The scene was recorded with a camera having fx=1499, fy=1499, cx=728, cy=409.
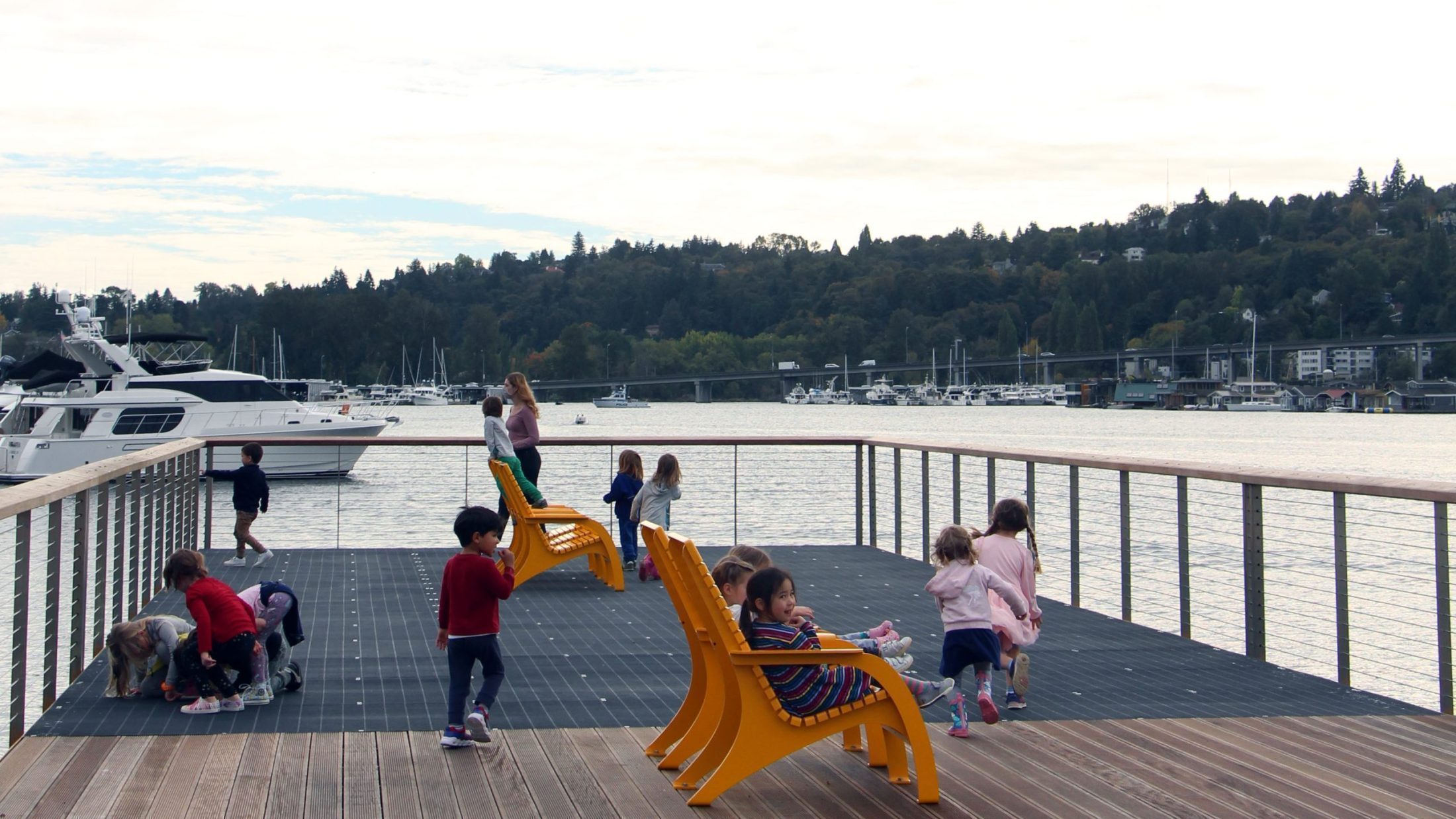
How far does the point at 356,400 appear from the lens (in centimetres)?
10806

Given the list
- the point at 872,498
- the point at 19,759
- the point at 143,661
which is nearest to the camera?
the point at 19,759

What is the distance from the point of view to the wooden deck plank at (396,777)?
14.9ft

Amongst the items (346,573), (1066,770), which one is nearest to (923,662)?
(1066,770)

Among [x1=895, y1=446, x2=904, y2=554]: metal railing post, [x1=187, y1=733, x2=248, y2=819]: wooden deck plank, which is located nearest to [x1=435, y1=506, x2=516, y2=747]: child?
[x1=187, y1=733, x2=248, y2=819]: wooden deck plank

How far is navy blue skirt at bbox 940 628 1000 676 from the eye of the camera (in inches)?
220

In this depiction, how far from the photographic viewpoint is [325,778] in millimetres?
4887

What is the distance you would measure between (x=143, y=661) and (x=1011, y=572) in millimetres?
3568

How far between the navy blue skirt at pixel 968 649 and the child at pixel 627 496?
5488 mm

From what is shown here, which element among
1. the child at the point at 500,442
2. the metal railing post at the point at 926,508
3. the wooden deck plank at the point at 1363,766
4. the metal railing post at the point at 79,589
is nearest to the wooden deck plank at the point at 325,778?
the metal railing post at the point at 79,589

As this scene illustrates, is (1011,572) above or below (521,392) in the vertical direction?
below

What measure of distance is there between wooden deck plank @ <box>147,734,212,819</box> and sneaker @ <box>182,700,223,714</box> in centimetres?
37

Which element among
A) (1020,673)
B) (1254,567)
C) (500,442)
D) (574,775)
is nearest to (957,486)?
(500,442)

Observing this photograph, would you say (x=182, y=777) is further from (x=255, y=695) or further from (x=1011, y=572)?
(x=1011, y=572)

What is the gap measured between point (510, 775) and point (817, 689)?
110 cm
